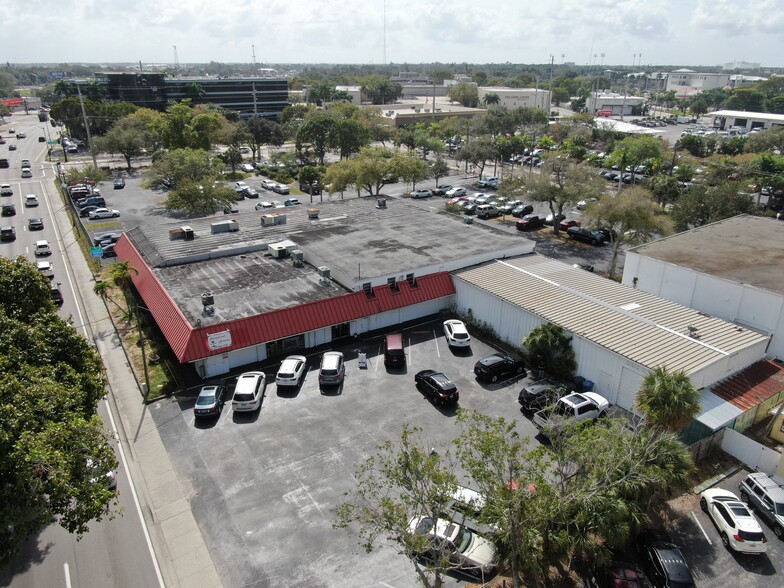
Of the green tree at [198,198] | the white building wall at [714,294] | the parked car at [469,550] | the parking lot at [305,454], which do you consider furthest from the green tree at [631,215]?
the green tree at [198,198]

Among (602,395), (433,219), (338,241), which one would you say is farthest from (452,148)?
(602,395)

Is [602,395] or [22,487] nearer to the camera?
[22,487]

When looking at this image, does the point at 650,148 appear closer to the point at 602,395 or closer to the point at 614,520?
the point at 602,395

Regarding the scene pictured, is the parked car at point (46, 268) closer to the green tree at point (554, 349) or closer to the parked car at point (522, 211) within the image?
the green tree at point (554, 349)

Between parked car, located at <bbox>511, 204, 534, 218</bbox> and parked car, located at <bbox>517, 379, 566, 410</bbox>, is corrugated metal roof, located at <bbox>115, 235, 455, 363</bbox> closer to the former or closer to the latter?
parked car, located at <bbox>517, 379, 566, 410</bbox>

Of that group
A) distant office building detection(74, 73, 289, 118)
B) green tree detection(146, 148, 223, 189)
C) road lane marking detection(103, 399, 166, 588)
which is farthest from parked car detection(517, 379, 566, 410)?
distant office building detection(74, 73, 289, 118)

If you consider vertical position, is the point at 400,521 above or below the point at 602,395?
above

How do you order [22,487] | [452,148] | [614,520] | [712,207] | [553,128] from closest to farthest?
[22,487] < [614,520] < [712,207] < [452,148] < [553,128]
